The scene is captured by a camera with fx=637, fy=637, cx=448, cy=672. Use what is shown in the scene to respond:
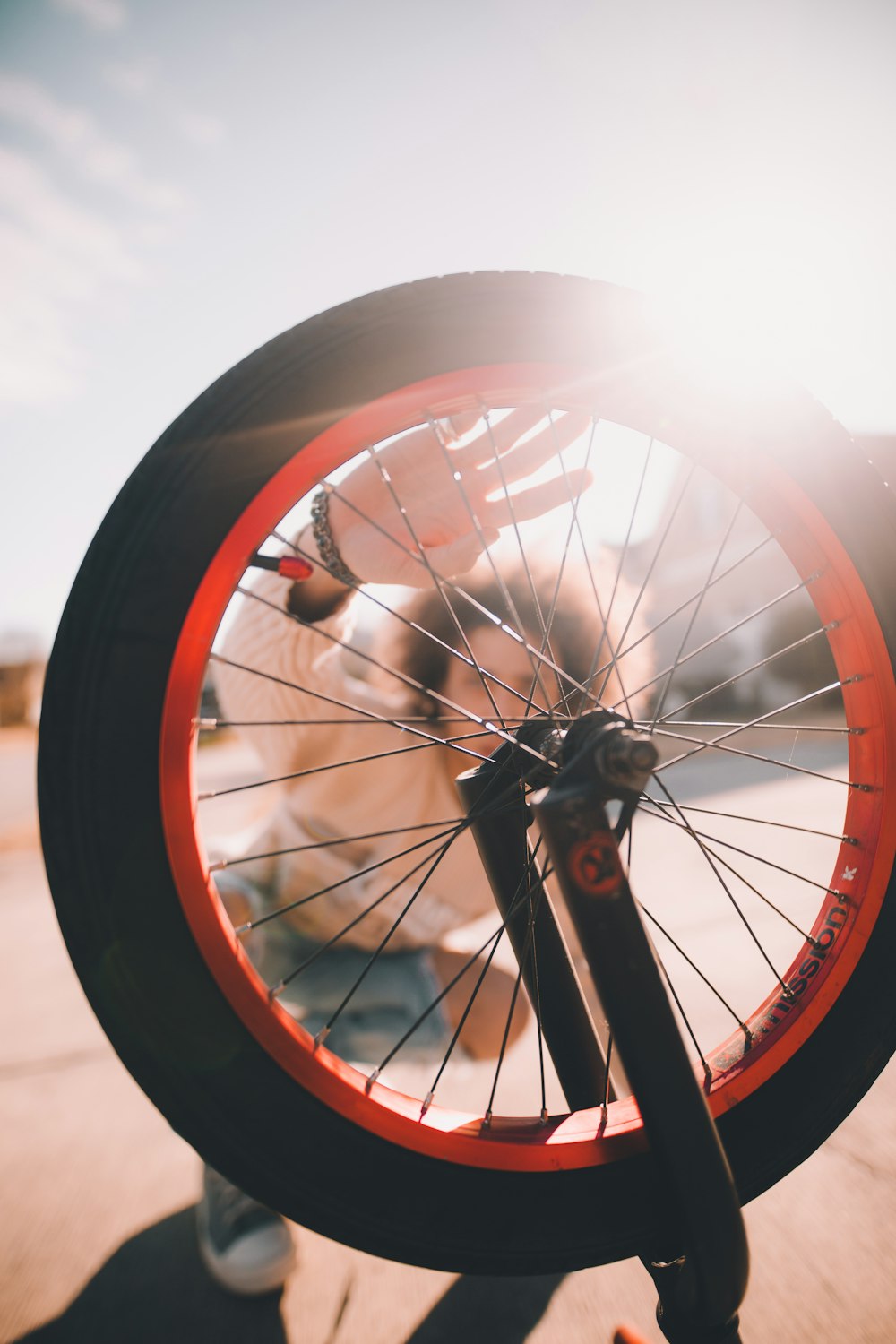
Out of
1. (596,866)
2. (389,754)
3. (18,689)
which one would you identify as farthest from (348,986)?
(18,689)

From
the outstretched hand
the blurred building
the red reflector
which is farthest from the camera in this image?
the blurred building

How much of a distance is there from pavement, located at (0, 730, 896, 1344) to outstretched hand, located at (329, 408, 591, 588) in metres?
1.09

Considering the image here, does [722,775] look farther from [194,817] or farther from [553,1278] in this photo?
→ [194,817]

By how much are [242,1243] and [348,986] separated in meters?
0.46

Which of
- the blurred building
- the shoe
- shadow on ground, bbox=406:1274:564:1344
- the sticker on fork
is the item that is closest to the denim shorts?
the shoe

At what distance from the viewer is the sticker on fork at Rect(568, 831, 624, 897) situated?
0.58 m

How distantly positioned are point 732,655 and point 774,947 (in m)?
10.4

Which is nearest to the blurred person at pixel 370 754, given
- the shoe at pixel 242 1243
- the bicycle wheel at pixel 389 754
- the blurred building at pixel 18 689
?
A: the shoe at pixel 242 1243

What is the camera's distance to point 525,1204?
0.68 m

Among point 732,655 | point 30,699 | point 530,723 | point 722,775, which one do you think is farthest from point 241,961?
point 30,699

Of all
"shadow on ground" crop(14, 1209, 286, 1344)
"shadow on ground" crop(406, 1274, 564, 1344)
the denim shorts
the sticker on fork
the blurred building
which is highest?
the blurred building

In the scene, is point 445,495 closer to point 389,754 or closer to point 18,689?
point 389,754

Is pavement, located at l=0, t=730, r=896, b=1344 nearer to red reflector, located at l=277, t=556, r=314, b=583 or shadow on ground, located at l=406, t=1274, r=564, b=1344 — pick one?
shadow on ground, located at l=406, t=1274, r=564, b=1344

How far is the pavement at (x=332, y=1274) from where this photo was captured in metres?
0.93
